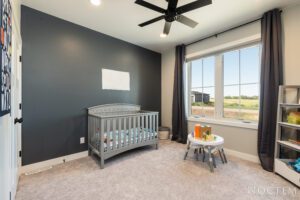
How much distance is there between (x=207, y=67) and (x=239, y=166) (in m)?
2.09

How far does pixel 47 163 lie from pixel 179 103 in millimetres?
2872

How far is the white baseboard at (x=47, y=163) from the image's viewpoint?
2129mm

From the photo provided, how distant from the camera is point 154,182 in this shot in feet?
6.19

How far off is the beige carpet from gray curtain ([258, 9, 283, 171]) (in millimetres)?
346

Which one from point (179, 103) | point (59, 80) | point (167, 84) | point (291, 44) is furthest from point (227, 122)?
point (59, 80)

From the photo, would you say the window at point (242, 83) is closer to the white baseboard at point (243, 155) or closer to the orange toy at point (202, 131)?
the white baseboard at point (243, 155)

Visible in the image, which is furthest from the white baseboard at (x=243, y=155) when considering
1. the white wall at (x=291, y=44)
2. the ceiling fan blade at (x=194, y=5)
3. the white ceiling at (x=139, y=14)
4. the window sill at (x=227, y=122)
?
the ceiling fan blade at (x=194, y=5)

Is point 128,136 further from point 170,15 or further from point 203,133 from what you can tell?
point 170,15

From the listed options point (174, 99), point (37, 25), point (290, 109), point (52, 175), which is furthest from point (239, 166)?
point (37, 25)

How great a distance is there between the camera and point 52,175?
6.68 feet

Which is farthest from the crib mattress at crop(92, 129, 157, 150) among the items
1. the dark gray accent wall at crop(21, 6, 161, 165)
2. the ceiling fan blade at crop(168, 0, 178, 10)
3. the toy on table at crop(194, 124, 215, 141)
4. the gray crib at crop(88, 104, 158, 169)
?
the ceiling fan blade at crop(168, 0, 178, 10)

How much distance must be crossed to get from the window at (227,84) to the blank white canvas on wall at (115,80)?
161 centimetres

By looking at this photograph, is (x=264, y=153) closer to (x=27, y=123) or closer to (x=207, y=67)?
(x=207, y=67)

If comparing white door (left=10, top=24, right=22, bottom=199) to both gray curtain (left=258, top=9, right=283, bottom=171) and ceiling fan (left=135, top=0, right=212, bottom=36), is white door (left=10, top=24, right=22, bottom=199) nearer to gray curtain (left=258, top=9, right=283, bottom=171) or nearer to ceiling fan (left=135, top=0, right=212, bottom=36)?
ceiling fan (left=135, top=0, right=212, bottom=36)
